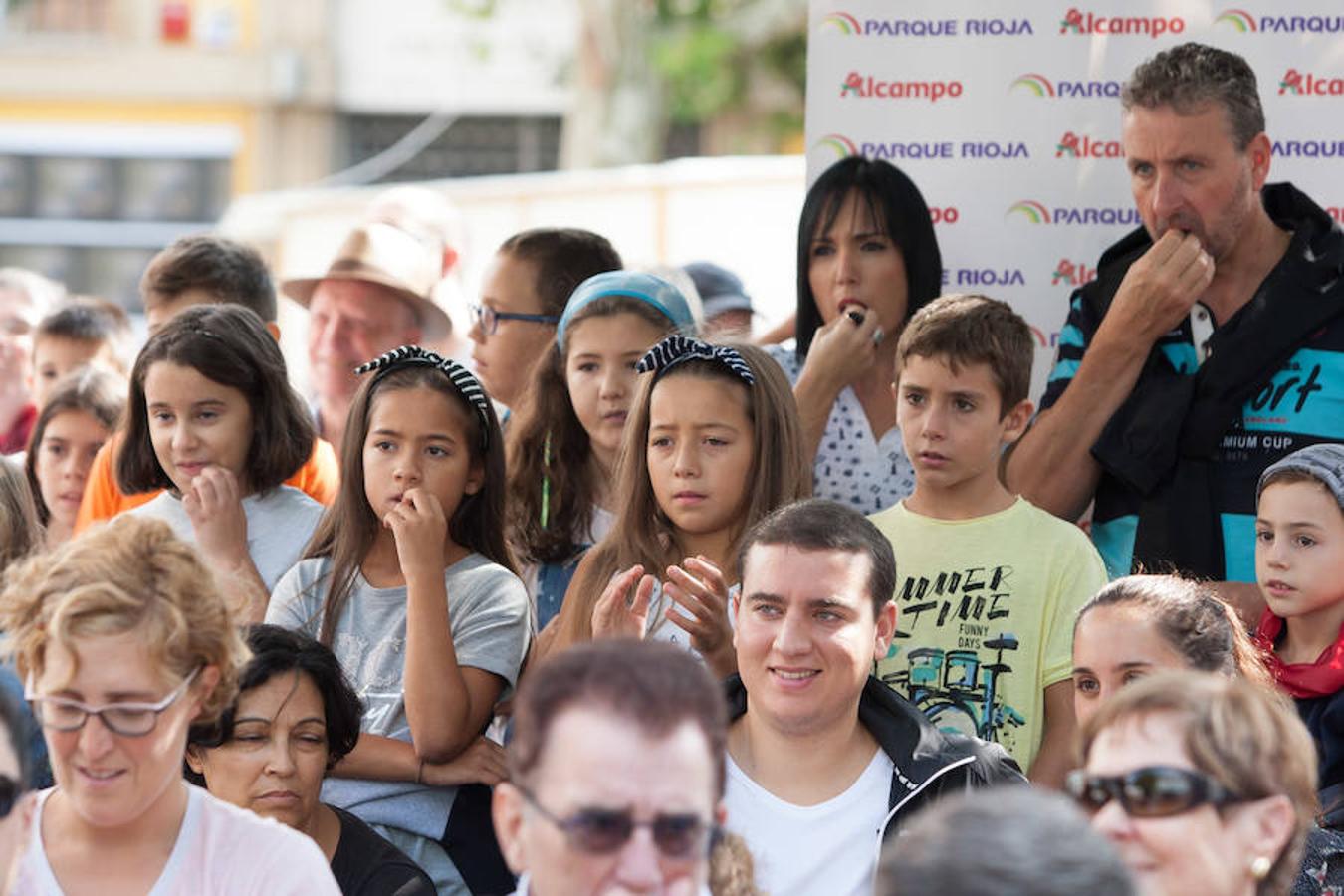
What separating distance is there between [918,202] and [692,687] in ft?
9.97

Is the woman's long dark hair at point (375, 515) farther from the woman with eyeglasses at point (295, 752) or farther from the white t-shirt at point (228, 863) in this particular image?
the white t-shirt at point (228, 863)

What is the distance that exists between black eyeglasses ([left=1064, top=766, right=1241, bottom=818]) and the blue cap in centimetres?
275

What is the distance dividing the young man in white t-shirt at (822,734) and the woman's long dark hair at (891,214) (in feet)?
5.31

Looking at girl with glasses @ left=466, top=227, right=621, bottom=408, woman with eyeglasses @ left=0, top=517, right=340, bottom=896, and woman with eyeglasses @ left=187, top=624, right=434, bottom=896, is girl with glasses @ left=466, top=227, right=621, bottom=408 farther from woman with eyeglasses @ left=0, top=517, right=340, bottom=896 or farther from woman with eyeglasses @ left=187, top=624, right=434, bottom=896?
woman with eyeglasses @ left=0, top=517, right=340, bottom=896

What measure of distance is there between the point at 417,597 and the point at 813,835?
111 cm

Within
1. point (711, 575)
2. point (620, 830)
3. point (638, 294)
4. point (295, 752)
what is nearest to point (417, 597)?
point (295, 752)

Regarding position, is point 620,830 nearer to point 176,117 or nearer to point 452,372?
point 452,372

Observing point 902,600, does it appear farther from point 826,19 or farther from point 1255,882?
point 826,19

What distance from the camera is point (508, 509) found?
5391 mm

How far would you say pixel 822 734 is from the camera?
157 inches

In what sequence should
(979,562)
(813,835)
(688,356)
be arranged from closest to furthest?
(813,835) → (979,562) → (688,356)

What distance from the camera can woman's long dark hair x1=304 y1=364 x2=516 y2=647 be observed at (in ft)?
16.3

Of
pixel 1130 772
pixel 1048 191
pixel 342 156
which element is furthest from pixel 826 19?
pixel 342 156

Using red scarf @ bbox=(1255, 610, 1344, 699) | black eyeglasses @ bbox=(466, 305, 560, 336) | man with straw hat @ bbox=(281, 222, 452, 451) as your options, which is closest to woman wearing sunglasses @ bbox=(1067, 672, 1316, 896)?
red scarf @ bbox=(1255, 610, 1344, 699)
